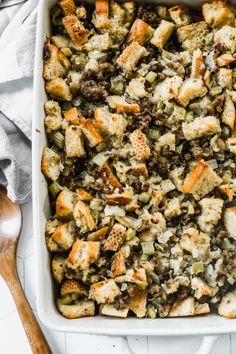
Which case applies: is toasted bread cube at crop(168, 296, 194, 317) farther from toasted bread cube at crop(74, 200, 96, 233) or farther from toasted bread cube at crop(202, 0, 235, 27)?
toasted bread cube at crop(202, 0, 235, 27)

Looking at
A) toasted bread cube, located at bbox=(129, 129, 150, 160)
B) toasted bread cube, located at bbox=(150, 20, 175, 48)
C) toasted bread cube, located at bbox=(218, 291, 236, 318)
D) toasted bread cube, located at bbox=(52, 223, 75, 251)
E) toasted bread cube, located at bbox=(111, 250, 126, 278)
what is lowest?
toasted bread cube, located at bbox=(218, 291, 236, 318)

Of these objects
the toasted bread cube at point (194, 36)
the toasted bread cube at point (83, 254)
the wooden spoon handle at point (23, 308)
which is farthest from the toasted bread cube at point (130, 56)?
the wooden spoon handle at point (23, 308)

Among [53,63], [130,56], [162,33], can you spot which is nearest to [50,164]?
[53,63]

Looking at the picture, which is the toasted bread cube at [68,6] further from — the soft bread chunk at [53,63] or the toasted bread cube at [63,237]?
the toasted bread cube at [63,237]

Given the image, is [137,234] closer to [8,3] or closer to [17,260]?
[17,260]

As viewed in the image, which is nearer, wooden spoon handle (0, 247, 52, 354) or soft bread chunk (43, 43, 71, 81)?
soft bread chunk (43, 43, 71, 81)

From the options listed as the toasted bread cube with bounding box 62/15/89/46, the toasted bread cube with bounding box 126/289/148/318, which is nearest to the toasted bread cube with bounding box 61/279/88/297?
the toasted bread cube with bounding box 126/289/148/318

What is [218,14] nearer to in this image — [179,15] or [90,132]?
[179,15]

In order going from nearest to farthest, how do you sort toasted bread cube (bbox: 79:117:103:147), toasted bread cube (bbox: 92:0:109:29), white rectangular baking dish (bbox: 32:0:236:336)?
white rectangular baking dish (bbox: 32:0:236:336)
toasted bread cube (bbox: 79:117:103:147)
toasted bread cube (bbox: 92:0:109:29)
